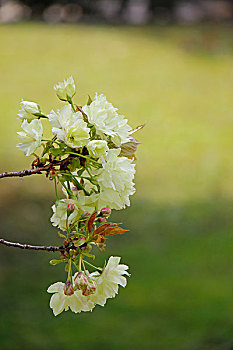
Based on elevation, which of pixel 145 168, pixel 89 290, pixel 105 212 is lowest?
pixel 89 290

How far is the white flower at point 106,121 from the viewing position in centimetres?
100

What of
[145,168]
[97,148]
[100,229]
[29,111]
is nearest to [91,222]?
[100,229]

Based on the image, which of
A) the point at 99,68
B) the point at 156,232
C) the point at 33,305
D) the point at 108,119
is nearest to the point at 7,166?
the point at 156,232

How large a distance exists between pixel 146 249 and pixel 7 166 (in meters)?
1.78

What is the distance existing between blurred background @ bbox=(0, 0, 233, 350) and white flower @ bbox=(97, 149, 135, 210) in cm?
211

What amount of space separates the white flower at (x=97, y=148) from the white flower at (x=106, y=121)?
31mm

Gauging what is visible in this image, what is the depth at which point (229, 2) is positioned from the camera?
33.6 feet

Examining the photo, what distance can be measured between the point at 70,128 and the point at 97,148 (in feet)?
0.18

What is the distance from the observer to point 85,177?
3.30 feet

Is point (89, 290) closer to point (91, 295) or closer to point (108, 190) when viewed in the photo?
point (91, 295)

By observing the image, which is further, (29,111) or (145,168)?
(145,168)

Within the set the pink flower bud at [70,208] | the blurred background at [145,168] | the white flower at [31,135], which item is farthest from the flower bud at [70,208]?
the blurred background at [145,168]

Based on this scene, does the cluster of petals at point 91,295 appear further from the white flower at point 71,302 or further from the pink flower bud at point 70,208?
the pink flower bud at point 70,208

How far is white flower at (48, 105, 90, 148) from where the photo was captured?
973 millimetres
